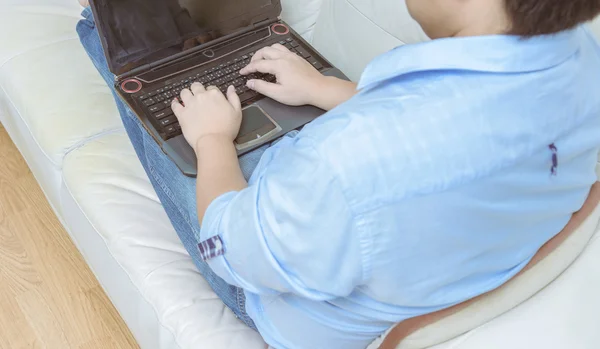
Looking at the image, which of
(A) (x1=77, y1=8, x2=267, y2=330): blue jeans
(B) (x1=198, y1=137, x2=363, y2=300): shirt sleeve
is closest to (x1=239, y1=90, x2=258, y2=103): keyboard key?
(A) (x1=77, y1=8, x2=267, y2=330): blue jeans

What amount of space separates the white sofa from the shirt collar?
0.32 metres

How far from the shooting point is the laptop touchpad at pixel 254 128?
1.00 metres

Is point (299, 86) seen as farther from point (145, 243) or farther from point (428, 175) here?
point (428, 175)

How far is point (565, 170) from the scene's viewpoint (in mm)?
670

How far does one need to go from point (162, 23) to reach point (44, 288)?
0.73m

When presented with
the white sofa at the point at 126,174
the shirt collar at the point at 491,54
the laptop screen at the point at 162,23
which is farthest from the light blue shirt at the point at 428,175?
the laptop screen at the point at 162,23

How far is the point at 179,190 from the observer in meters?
0.99

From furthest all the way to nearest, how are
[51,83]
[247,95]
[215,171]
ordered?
[51,83]
[247,95]
[215,171]

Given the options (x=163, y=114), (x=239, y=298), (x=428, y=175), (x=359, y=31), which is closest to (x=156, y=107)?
(x=163, y=114)

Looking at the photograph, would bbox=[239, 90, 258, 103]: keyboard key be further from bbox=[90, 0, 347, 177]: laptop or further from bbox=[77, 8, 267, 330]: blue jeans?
bbox=[77, 8, 267, 330]: blue jeans

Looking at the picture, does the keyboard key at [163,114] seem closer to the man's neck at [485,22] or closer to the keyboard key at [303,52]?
the keyboard key at [303,52]

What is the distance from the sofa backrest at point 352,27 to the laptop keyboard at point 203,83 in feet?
0.37

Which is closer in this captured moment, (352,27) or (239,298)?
(239,298)

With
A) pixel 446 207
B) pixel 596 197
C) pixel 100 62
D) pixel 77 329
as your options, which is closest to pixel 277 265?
pixel 446 207
